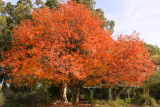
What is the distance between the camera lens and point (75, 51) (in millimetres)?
14812

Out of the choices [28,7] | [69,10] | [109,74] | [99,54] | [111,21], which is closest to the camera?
[99,54]

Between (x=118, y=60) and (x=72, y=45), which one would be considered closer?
(x=118, y=60)

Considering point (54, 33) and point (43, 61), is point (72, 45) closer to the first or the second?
point (54, 33)

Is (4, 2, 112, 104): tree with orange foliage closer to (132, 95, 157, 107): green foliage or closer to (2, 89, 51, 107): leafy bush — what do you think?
(2, 89, 51, 107): leafy bush

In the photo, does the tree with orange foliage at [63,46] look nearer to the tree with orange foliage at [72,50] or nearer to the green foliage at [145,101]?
the tree with orange foliage at [72,50]

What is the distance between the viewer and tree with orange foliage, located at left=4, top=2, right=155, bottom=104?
12.9 metres

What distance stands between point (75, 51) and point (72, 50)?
0.37m

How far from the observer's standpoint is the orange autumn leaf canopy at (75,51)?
42.4 feet

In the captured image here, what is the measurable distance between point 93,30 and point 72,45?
2.12 m

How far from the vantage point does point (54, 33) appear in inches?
559

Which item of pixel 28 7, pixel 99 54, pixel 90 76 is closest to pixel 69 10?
pixel 99 54

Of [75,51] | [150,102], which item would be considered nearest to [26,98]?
[75,51]

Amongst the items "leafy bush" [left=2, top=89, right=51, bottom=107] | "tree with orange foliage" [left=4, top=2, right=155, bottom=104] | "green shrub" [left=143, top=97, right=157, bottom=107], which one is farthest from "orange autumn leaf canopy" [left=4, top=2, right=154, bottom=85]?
"green shrub" [left=143, top=97, right=157, bottom=107]

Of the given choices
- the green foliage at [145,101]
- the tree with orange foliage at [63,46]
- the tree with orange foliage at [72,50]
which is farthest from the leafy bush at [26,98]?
the green foliage at [145,101]
